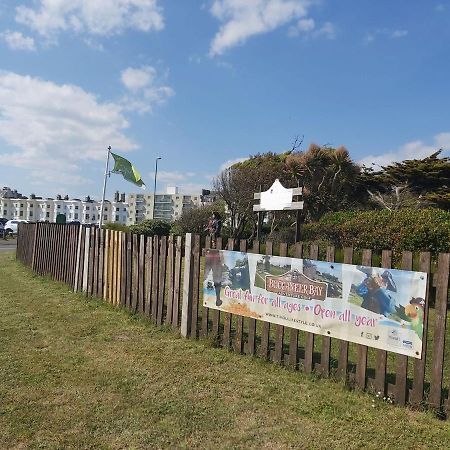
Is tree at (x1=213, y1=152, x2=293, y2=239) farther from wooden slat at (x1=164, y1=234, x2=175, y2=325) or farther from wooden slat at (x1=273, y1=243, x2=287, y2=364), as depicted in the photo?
wooden slat at (x1=273, y1=243, x2=287, y2=364)

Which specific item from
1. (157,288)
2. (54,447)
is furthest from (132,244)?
(54,447)

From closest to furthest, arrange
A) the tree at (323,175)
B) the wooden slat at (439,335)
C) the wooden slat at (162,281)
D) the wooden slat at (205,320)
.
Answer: the wooden slat at (439,335) → the wooden slat at (205,320) → the wooden slat at (162,281) → the tree at (323,175)

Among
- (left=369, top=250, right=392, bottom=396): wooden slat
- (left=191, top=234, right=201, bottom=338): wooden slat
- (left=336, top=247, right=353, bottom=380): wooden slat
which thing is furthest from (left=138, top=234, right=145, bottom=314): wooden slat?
(left=369, top=250, right=392, bottom=396): wooden slat

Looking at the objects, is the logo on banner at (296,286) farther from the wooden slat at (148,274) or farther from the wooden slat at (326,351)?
the wooden slat at (148,274)

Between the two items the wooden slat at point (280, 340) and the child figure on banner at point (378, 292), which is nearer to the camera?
the child figure on banner at point (378, 292)

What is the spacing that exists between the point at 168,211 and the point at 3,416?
10066cm

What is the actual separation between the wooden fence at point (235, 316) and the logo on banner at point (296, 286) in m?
0.23

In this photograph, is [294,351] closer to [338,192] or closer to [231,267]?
[231,267]

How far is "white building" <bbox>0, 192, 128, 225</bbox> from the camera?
5428 inches

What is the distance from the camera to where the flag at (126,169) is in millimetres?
13828

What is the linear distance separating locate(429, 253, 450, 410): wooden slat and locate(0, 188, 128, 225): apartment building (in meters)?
A: 138

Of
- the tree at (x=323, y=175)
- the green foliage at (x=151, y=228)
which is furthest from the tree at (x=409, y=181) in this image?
the green foliage at (x=151, y=228)

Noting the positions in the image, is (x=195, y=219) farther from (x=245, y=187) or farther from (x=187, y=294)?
(x=187, y=294)

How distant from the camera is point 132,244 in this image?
720 cm
